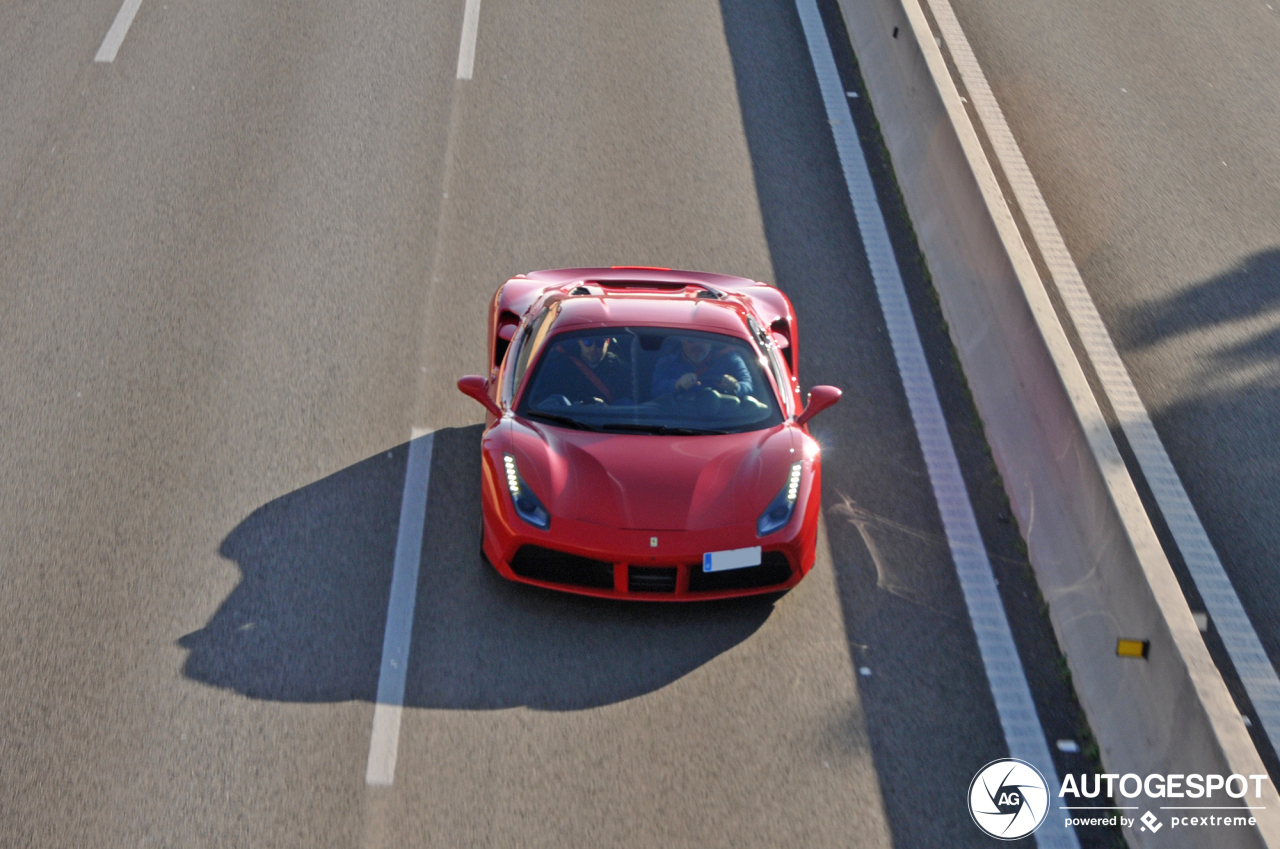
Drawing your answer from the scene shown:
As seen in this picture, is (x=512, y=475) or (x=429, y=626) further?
(x=512, y=475)

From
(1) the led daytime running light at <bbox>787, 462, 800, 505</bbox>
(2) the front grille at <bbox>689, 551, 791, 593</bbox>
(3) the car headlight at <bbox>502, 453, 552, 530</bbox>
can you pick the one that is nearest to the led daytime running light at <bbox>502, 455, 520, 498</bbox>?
(3) the car headlight at <bbox>502, 453, 552, 530</bbox>

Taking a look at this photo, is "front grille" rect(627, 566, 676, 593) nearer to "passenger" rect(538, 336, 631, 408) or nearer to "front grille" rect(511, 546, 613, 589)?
"front grille" rect(511, 546, 613, 589)

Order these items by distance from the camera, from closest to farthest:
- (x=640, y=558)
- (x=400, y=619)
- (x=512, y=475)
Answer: (x=640, y=558) < (x=400, y=619) < (x=512, y=475)

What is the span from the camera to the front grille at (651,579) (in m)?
6.50

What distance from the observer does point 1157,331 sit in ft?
30.3

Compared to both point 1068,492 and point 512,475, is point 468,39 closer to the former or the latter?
point 512,475

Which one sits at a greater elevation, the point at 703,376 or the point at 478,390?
the point at 703,376

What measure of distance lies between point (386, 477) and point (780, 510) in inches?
101

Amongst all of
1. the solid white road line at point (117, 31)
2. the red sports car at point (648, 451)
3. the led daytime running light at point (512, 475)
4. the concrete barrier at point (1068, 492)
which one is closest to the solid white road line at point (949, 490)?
the concrete barrier at point (1068, 492)

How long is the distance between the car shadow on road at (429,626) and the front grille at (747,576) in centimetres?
27

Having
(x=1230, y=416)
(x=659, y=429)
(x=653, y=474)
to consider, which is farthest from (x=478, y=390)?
(x=1230, y=416)

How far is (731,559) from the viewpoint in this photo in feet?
21.4

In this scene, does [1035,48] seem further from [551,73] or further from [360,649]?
[360,649]

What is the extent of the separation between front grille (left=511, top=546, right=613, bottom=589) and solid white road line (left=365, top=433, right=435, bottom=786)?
2.25 ft
